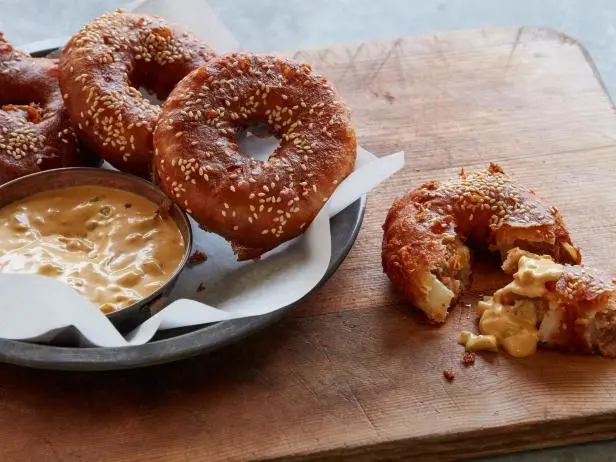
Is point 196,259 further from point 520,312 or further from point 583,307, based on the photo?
point 583,307

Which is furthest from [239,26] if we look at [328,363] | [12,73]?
[328,363]

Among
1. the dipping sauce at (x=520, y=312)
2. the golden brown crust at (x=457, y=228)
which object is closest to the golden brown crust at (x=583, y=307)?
the dipping sauce at (x=520, y=312)

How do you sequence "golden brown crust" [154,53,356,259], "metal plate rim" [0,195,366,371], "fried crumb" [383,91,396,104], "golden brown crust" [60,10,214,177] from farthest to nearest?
"fried crumb" [383,91,396,104], "golden brown crust" [60,10,214,177], "golden brown crust" [154,53,356,259], "metal plate rim" [0,195,366,371]

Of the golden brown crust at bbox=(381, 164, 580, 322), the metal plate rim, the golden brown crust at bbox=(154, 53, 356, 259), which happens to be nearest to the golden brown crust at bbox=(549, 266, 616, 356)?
the golden brown crust at bbox=(381, 164, 580, 322)

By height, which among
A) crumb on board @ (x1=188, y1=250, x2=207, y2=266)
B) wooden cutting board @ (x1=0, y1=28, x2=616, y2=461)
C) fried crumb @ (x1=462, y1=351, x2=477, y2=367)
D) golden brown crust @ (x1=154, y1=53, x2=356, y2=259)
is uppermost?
golden brown crust @ (x1=154, y1=53, x2=356, y2=259)

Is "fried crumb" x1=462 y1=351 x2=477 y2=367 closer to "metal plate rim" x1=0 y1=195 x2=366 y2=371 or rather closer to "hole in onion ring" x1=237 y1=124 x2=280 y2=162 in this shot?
"metal plate rim" x1=0 y1=195 x2=366 y2=371

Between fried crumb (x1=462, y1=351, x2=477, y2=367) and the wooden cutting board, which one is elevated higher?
fried crumb (x1=462, y1=351, x2=477, y2=367)

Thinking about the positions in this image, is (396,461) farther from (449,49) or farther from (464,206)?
(449,49)

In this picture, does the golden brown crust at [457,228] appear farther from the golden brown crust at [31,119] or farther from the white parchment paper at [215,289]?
the golden brown crust at [31,119]
